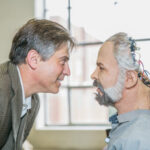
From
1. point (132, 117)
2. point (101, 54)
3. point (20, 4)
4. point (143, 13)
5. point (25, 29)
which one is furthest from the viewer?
point (20, 4)

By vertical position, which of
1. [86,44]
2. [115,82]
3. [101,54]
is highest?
[86,44]

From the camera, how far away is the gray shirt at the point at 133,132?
3.76ft

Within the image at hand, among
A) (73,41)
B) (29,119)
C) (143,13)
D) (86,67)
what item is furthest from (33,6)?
(29,119)

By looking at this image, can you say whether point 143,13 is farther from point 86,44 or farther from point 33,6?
point 33,6

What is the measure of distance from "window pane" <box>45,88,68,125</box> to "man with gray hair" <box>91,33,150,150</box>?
173cm

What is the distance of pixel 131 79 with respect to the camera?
139 centimetres

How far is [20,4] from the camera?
3.10m

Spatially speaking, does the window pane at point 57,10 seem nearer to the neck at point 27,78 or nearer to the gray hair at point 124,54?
the neck at point 27,78

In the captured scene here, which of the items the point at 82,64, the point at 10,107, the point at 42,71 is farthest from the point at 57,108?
the point at 10,107

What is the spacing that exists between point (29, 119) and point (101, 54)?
74 centimetres

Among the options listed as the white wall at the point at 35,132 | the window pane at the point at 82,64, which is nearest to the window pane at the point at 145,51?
the window pane at the point at 82,64

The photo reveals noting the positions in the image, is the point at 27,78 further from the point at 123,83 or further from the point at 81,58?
the point at 81,58

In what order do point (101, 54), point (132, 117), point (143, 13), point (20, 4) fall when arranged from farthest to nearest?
point (20, 4) < point (143, 13) < point (101, 54) < point (132, 117)

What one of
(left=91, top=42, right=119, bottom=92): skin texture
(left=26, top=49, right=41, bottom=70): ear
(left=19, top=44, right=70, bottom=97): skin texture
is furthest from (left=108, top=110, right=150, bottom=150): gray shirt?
(left=26, top=49, right=41, bottom=70): ear
